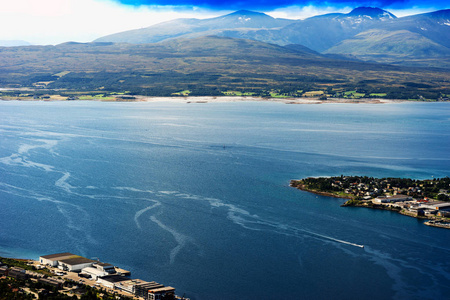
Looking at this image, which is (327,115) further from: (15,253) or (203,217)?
(15,253)

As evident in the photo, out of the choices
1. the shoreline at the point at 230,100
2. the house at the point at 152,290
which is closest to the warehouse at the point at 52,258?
the house at the point at 152,290

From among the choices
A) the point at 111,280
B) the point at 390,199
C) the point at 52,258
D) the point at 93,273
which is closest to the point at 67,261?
the point at 52,258

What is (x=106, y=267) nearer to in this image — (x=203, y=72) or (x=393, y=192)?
(x=393, y=192)

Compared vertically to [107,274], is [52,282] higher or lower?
lower

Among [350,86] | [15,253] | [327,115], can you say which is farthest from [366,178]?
[350,86]

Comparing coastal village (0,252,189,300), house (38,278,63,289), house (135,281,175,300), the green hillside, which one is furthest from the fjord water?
the green hillside

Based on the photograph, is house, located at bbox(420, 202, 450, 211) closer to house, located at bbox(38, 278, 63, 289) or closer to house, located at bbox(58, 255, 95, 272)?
house, located at bbox(58, 255, 95, 272)
